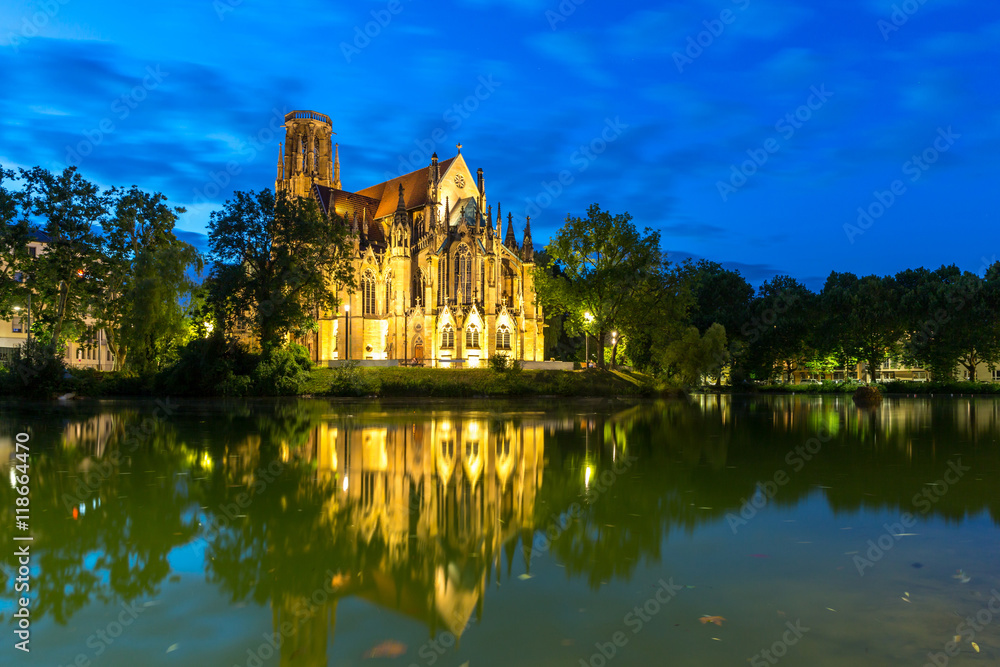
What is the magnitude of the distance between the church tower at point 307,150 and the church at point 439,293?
418 inches

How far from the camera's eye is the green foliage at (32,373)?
38.0 meters

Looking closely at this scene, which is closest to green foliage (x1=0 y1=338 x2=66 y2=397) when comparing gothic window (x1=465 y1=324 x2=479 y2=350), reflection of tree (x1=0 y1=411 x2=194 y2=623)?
reflection of tree (x1=0 y1=411 x2=194 y2=623)

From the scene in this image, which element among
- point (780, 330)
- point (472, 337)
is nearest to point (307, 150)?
point (472, 337)

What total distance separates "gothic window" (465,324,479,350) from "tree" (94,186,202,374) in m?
28.3

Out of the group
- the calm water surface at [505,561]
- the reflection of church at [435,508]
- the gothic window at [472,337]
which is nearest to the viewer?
the calm water surface at [505,561]

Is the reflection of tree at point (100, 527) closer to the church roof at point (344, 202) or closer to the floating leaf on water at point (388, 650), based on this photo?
the floating leaf on water at point (388, 650)

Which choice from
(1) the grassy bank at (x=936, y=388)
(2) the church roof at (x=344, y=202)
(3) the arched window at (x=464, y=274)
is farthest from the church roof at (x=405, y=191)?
(1) the grassy bank at (x=936, y=388)

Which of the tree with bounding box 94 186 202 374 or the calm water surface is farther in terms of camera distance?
the tree with bounding box 94 186 202 374

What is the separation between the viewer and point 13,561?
21.2ft

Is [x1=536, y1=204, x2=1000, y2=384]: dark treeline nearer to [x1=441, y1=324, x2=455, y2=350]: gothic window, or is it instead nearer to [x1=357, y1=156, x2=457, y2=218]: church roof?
[x1=441, y1=324, x2=455, y2=350]: gothic window

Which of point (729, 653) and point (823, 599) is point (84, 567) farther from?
point (823, 599)

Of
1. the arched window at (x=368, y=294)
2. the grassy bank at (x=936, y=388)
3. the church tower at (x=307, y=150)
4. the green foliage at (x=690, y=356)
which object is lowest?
Answer: the grassy bank at (x=936, y=388)

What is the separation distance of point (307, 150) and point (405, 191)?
45.7ft

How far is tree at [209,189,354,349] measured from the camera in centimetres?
4216
